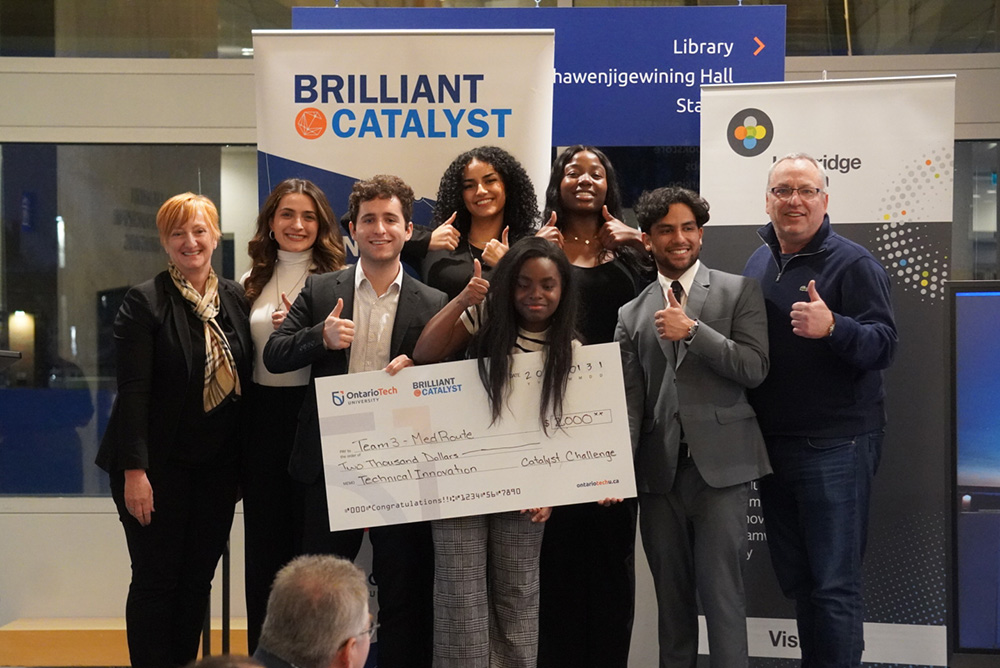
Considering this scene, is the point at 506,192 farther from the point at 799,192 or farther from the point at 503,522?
the point at 503,522

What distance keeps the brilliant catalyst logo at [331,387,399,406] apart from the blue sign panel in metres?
1.75

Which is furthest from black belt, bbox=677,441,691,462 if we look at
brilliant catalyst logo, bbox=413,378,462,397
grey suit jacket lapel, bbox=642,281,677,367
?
brilliant catalyst logo, bbox=413,378,462,397

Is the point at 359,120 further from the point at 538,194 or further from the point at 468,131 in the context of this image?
the point at 538,194

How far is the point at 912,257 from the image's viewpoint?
395 centimetres

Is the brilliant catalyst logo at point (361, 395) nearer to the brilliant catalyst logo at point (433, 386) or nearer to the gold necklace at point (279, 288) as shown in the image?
the brilliant catalyst logo at point (433, 386)

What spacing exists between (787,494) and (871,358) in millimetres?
592

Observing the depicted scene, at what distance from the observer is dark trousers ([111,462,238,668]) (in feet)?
10.7

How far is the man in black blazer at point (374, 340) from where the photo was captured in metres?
3.20

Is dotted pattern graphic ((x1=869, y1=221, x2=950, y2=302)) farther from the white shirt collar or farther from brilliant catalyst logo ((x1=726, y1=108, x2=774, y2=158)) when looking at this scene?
the white shirt collar

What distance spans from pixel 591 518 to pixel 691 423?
53 centimetres

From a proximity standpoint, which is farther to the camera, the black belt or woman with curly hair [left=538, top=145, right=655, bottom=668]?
woman with curly hair [left=538, top=145, right=655, bottom=668]

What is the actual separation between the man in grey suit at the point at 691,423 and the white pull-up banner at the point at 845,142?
883mm

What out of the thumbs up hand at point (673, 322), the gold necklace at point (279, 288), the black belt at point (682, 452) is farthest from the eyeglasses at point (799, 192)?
the gold necklace at point (279, 288)

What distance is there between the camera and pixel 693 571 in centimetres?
325
